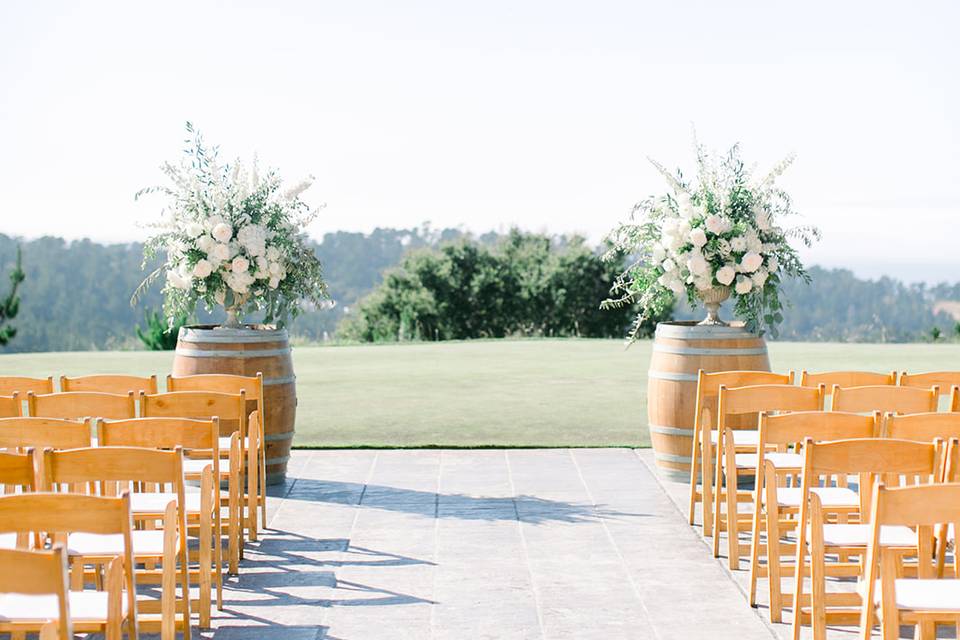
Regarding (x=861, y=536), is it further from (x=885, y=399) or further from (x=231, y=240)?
(x=231, y=240)

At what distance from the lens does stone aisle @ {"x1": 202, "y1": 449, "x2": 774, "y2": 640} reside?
4.93 m

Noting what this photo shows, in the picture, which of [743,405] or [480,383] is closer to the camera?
[743,405]

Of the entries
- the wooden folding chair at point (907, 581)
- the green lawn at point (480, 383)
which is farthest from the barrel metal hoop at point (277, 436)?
the wooden folding chair at point (907, 581)

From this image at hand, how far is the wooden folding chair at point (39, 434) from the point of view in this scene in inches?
183

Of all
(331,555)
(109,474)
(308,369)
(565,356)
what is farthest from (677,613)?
(565,356)

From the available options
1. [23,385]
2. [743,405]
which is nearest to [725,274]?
[743,405]

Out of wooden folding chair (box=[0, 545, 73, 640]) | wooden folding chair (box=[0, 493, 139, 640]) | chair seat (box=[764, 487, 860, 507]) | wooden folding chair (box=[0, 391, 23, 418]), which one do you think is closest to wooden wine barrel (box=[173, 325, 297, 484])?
wooden folding chair (box=[0, 391, 23, 418])

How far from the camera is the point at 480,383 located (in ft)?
47.5

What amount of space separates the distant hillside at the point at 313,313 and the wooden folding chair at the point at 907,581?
21.3m

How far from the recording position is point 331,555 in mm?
6098

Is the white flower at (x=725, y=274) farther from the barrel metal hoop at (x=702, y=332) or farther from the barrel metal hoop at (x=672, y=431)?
the barrel metal hoop at (x=672, y=431)

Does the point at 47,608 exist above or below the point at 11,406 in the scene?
below

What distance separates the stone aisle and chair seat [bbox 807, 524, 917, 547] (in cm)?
54

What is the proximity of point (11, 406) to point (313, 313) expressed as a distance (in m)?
36.0
